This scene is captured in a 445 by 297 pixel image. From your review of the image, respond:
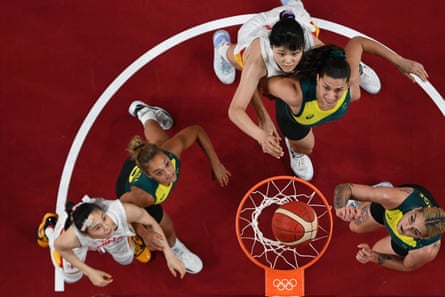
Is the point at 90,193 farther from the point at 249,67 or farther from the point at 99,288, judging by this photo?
the point at 249,67

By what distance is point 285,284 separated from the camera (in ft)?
13.8

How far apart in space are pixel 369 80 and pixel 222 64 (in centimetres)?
122

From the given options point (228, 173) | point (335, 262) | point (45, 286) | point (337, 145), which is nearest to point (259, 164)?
point (228, 173)

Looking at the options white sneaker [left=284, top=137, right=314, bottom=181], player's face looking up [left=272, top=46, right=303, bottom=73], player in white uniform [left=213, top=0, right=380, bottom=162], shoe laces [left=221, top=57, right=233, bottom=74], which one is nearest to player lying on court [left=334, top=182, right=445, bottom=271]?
white sneaker [left=284, top=137, right=314, bottom=181]

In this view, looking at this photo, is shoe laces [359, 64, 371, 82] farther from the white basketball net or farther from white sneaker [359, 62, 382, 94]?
the white basketball net

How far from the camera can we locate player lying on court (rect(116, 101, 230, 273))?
3846 millimetres

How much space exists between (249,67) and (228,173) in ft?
3.68

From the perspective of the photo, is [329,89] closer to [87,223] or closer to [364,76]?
[364,76]

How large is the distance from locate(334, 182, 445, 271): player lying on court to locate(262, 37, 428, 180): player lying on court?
56 cm

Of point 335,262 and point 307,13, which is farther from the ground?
point 307,13

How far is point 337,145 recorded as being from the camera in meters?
4.66

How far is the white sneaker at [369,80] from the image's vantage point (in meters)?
4.52

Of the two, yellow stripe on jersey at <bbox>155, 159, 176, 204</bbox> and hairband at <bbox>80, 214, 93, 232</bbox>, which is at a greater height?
yellow stripe on jersey at <bbox>155, 159, 176, 204</bbox>

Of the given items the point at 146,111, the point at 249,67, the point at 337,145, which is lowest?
the point at 337,145
